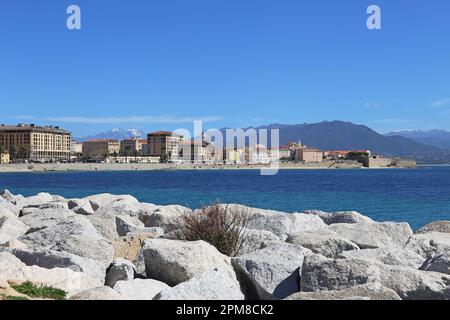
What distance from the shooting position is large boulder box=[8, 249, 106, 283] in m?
8.08

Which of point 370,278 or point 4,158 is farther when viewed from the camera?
point 4,158

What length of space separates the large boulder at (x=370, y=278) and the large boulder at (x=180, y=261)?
955 millimetres

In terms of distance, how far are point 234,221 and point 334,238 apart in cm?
157

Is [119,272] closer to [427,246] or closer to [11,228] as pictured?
[427,246]

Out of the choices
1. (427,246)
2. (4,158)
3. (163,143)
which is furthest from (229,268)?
(163,143)

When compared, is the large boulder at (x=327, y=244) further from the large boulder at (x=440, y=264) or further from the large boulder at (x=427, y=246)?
the large boulder at (x=440, y=264)

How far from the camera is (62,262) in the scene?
8156mm

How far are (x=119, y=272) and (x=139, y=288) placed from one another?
1048mm

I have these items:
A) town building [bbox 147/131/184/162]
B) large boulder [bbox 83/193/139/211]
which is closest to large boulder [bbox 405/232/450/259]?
large boulder [bbox 83/193/139/211]

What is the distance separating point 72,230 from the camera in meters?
10.4

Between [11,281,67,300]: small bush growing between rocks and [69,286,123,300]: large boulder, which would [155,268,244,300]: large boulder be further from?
[11,281,67,300]: small bush growing between rocks

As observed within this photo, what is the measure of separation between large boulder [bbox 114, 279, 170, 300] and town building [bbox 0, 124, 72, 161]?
530 ft

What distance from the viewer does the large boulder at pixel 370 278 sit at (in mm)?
6785
